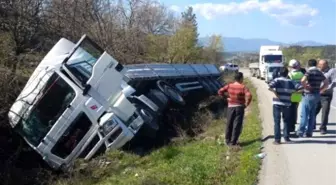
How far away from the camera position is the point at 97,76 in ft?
35.7

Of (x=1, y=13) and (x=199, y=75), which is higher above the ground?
(x=1, y=13)

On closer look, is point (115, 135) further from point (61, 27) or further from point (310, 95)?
point (61, 27)

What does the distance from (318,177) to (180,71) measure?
43.9ft

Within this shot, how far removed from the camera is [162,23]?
61.6 meters

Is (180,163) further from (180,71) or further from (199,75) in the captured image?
(199,75)

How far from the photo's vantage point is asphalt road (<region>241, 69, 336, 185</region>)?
7.13 metres

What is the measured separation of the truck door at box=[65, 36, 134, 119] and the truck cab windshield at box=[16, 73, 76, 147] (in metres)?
0.40

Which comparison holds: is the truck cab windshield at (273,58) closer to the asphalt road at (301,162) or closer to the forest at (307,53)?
the forest at (307,53)

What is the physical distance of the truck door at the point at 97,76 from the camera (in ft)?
34.8

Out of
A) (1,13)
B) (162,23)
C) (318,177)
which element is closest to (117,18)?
(1,13)

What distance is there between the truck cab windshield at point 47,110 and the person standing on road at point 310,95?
17.3ft

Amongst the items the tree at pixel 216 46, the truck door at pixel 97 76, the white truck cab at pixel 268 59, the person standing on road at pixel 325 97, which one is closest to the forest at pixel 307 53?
the tree at pixel 216 46

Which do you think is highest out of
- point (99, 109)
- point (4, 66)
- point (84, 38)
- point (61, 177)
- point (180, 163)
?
point (84, 38)

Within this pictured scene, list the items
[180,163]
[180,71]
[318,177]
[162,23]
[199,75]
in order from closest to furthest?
[318,177]
[180,163]
[180,71]
[199,75]
[162,23]
